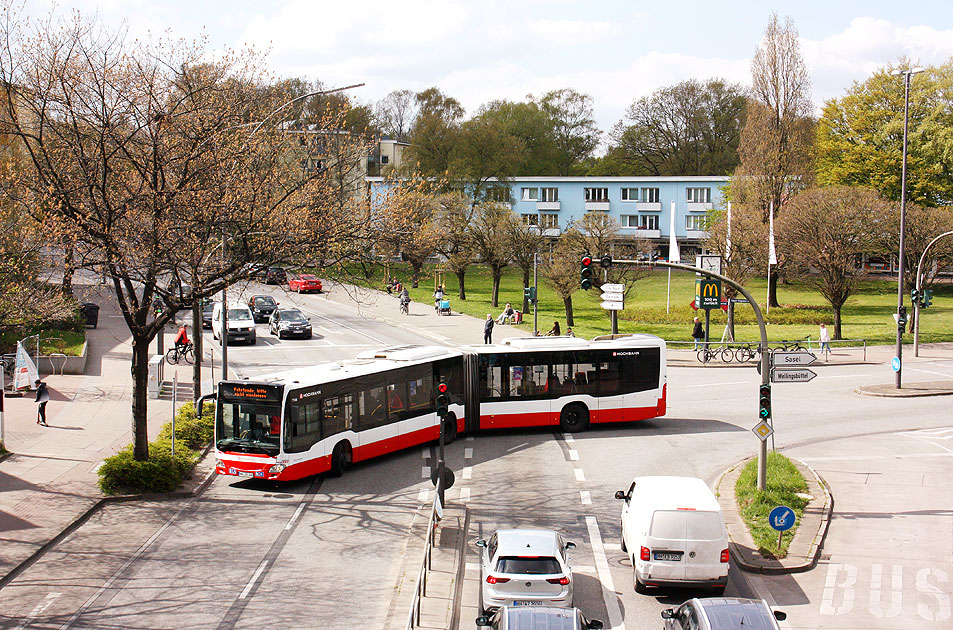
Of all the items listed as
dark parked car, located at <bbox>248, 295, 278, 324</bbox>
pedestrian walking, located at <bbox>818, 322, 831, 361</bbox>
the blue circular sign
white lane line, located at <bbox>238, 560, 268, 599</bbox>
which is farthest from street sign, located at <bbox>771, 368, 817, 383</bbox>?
dark parked car, located at <bbox>248, 295, 278, 324</bbox>

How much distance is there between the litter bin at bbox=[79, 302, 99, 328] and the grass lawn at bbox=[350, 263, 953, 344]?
15.8 metres

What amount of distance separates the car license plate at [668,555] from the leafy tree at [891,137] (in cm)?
6549

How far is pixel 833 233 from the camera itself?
5184 cm

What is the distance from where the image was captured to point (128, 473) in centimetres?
2027

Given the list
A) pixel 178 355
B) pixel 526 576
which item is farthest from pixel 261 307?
pixel 526 576

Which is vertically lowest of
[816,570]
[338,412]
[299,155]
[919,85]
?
[816,570]

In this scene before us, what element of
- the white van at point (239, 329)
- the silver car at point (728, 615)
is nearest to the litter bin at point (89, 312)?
the white van at point (239, 329)

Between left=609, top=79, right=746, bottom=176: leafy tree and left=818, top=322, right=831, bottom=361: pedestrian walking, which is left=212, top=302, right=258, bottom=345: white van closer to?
left=818, top=322, right=831, bottom=361: pedestrian walking

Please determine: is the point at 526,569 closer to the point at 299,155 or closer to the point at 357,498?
the point at 357,498

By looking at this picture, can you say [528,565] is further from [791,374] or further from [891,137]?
[891,137]

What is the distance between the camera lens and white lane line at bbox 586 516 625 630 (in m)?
14.0

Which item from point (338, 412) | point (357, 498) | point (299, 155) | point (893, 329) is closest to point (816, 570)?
point (357, 498)

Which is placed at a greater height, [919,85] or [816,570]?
[919,85]

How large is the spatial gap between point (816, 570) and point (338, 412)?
37.9ft
